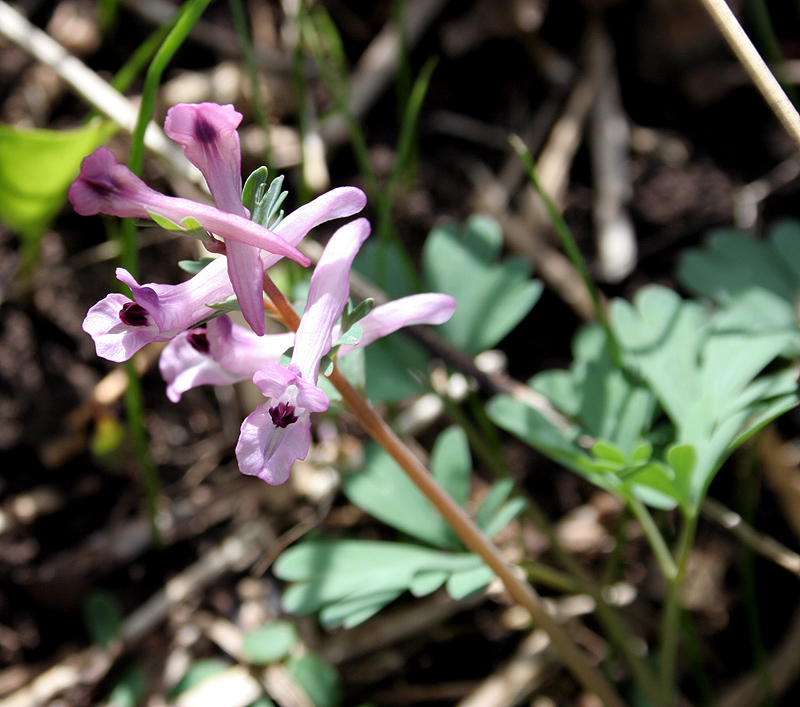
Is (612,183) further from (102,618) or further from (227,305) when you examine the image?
(102,618)

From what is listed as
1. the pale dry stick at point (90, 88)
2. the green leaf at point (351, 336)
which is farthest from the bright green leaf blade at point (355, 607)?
the pale dry stick at point (90, 88)

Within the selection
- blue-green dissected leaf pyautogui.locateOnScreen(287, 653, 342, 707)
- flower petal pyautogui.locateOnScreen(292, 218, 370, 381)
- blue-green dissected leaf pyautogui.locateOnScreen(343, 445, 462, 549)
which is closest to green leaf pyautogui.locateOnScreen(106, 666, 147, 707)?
blue-green dissected leaf pyautogui.locateOnScreen(287, 653, 342, 707)

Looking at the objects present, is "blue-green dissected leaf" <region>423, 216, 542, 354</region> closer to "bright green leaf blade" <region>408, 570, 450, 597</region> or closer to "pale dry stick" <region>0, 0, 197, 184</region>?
"bright green leaf blade" <region>408, 570, 450, 597</region>

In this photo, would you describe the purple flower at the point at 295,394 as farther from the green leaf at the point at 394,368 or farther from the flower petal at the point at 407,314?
the green leaf at the point at 394,368

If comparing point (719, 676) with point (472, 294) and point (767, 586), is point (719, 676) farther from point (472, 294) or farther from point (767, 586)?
point (472, 294)

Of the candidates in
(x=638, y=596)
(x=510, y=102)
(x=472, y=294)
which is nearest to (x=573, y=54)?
(x=510, y=102)
